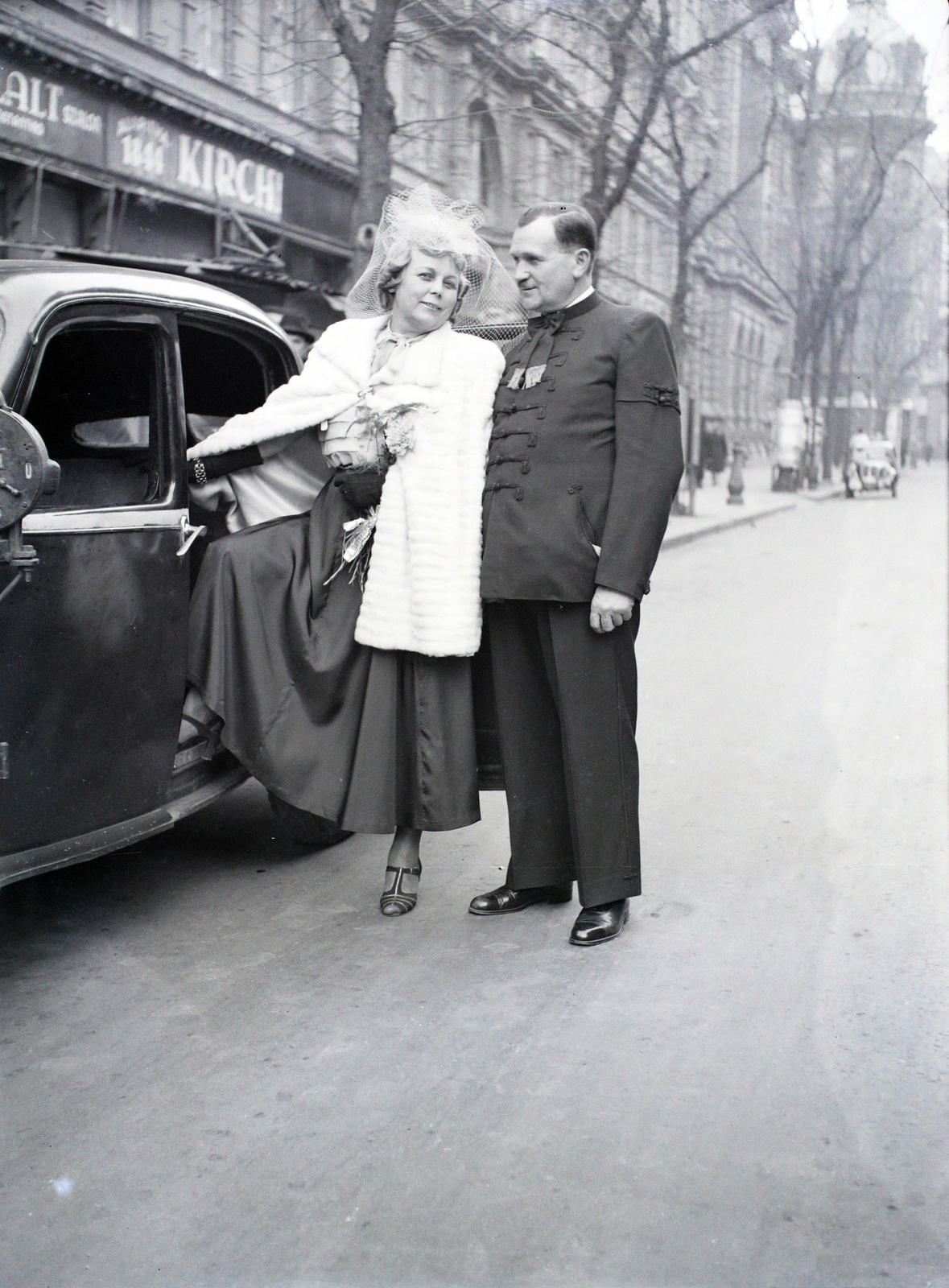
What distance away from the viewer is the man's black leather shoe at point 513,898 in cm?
457

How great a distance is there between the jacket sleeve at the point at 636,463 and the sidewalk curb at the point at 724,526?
13146mm

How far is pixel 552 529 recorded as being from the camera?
4.16 meters

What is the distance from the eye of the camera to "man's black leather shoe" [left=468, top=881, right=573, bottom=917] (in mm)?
4574

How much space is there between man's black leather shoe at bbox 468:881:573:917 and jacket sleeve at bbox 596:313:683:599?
1.11m

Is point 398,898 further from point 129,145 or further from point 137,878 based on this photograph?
point 129,145

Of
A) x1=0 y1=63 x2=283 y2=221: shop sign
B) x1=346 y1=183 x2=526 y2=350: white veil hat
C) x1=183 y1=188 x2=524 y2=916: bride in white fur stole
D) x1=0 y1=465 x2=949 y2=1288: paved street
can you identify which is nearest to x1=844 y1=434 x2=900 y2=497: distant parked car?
x1=0 y1=63 x2=283 y2=221: shop sign

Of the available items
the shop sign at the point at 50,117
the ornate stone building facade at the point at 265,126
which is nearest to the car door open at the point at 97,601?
the ornate stone building facade at the point at 265,126

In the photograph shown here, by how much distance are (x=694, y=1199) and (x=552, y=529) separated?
197cm

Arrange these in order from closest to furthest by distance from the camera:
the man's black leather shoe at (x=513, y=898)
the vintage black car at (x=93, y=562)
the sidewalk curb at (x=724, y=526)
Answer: the vintage black car at (x=93, y=562) < the man's black leather shoe at (x=513, y=898) < the sidewalk curb at (x=724, y=526)

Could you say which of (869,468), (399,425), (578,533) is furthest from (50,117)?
(869,468)

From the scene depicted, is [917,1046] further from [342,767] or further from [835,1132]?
[342,767]

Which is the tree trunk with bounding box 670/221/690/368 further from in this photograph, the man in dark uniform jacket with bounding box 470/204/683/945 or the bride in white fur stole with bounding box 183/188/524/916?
Result: the man in dark uniform jacket with bounding box 470/204/683/945

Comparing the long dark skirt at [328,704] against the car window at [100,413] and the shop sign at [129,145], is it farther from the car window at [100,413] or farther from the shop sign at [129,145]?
the shop sign at [129,145]

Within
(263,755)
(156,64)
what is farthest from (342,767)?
(156,64)
